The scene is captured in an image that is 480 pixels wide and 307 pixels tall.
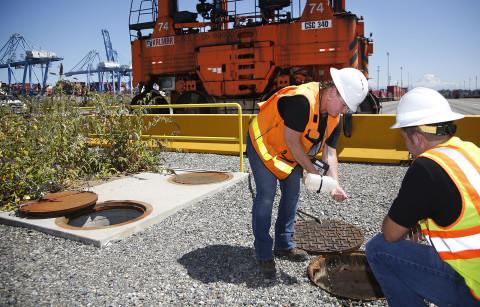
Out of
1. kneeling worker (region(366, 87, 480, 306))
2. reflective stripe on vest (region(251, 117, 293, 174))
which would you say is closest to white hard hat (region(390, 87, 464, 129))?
kneeling worker (region(366, 87, 480, 306))

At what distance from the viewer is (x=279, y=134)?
293cm

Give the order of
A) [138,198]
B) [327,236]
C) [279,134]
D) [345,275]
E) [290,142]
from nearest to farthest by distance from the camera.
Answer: [290,142], [279,134], [345,275], [327,236], [138,198]

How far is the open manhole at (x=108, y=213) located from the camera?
4480 millimetres

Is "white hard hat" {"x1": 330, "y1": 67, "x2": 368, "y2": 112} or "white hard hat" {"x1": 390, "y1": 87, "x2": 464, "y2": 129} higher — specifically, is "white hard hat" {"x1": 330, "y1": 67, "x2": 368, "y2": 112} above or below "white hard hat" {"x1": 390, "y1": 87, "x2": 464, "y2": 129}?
above

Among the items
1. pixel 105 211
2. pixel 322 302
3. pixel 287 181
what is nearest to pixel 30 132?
pixel 105 211

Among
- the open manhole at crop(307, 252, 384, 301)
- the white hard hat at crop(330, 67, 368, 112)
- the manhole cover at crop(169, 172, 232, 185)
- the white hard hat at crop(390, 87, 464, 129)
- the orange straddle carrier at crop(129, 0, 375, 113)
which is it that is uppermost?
the orange straddle carrier at crop(129, 0, 375, 113)

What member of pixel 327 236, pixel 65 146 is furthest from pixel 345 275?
pixel 65 146

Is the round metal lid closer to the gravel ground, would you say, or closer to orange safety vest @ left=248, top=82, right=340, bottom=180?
the gravel ground

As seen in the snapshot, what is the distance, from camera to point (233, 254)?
136 inches

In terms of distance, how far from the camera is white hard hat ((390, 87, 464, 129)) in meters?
1.82

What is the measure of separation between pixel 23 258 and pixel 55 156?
8.31 ft

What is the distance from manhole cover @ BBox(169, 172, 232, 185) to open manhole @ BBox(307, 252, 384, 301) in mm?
2741

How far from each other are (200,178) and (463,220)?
4671 mm

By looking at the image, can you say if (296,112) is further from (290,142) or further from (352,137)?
(352,137)
